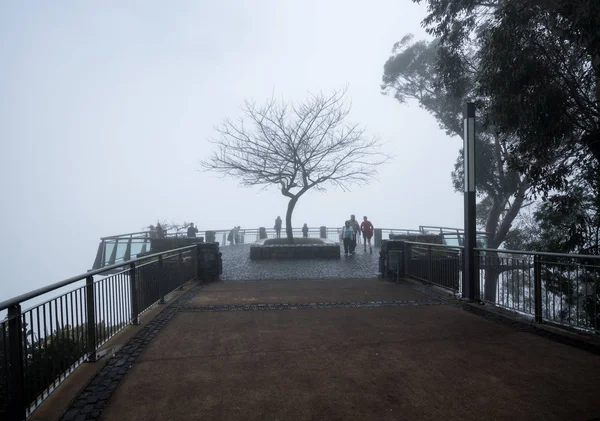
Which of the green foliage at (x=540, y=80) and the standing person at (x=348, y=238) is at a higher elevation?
the green foliage at (x=540, y=80)

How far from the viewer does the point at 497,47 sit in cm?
Answer: 867

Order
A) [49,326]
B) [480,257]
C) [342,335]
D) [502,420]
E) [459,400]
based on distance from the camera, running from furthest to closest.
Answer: [480,257] → [342,335] → [49,326] → [459,400] → [502,420]

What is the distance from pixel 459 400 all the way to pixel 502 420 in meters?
0.40

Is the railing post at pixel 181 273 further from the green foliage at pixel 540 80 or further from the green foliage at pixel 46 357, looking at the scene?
the green foliage at pixel 540 80

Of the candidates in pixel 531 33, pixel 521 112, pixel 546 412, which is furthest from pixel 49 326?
pixel 531 33

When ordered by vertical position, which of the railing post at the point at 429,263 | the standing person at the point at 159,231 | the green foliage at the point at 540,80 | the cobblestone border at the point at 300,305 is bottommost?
the cobblestone border at the point at 300,305

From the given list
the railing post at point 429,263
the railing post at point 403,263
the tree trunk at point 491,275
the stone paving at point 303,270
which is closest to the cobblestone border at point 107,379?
the tree trunk at point 491,275

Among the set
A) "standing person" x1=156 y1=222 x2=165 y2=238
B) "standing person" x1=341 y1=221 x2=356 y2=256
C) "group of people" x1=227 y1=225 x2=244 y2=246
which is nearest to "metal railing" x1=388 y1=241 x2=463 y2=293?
"standing person" x1=341 y1=221 x2=356 y2=256

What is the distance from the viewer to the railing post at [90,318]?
4.59 metres

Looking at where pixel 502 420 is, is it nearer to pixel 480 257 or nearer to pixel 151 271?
pixel 480 257

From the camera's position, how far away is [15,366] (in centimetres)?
320

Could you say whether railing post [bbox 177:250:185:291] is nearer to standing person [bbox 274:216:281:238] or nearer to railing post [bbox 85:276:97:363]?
railing post [bbox 85:276:97:363]

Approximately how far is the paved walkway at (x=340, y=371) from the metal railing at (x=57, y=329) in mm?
347

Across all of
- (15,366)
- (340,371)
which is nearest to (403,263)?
(340,371)
